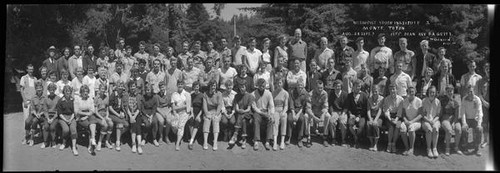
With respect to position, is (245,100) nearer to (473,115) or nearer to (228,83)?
(228,83)

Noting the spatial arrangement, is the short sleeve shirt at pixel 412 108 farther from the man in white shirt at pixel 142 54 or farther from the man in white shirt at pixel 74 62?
the man in white shirt at pixel 74 62

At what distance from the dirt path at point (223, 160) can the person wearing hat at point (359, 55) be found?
1.43 meters

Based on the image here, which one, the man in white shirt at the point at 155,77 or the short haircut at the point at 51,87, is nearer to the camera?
the short haircut at the point at 51,87

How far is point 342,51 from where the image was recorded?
8.94m

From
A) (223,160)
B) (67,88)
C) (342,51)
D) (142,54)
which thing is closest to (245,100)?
(223,160)

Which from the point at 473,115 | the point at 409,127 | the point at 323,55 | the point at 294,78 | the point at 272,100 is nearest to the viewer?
the point at 409,127

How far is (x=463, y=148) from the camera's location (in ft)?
28.4

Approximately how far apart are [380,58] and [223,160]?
10.3 ft

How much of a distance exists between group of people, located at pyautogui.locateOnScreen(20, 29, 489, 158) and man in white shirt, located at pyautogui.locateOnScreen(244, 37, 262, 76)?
9 centimetres

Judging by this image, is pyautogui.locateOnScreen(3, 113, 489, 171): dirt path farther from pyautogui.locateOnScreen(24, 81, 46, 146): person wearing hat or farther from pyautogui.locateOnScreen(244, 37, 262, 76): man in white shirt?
pyautogui.locateOnScreen(244, 37, 262, 76): man in white shirt

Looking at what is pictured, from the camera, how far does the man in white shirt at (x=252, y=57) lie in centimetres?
904

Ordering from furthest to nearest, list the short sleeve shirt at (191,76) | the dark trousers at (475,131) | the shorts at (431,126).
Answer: the short sleeve shirt at (191,76)
the dark trousers at (475,131)
the shorts at (431,126)

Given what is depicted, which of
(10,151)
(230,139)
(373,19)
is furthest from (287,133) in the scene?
(10,151)

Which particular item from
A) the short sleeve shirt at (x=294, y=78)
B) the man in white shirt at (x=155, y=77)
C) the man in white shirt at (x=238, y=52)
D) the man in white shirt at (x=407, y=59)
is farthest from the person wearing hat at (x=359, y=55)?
the man in white shirt at (x=155, y=77)
